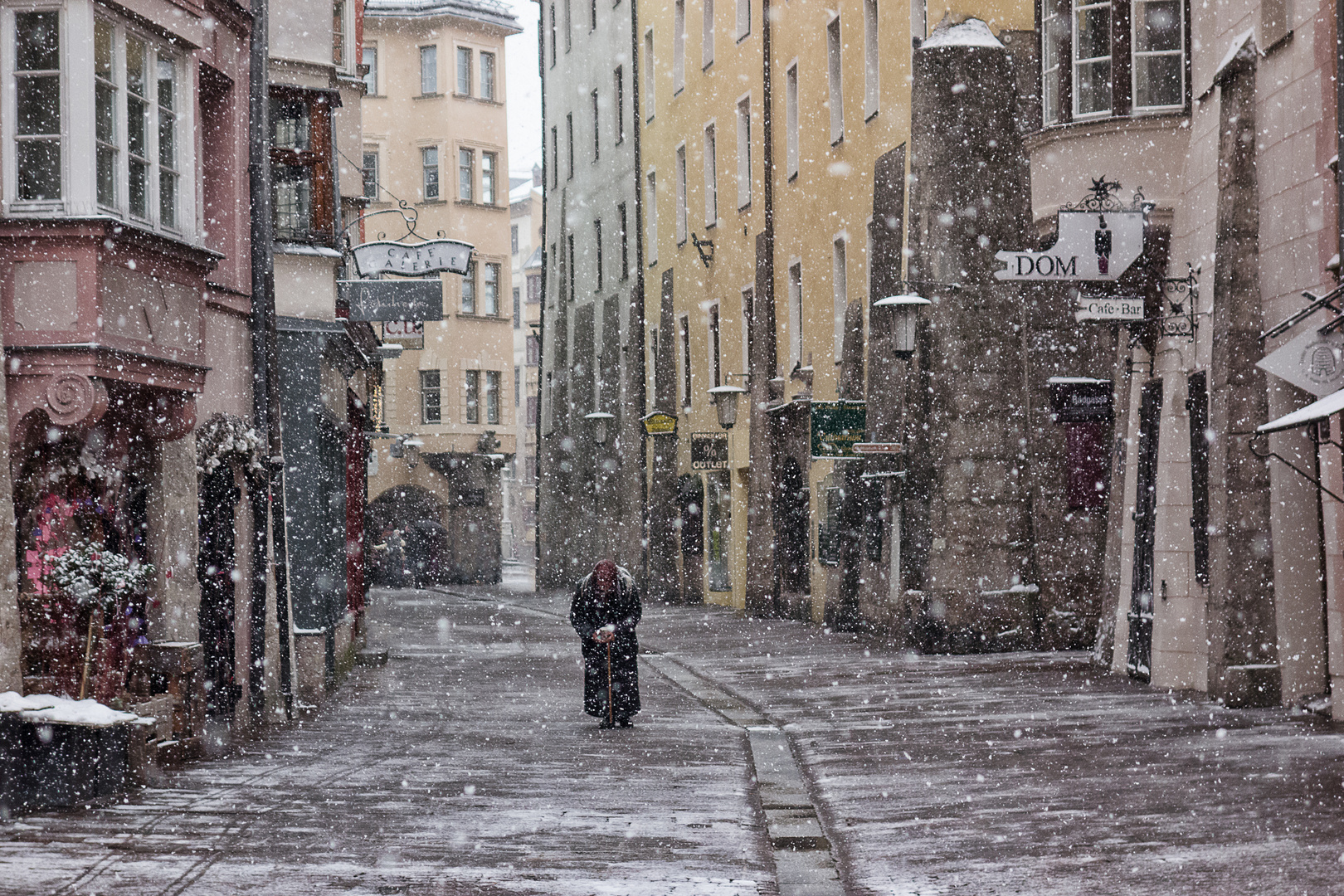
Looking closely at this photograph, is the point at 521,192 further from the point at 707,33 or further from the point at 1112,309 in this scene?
the point at 1112,309

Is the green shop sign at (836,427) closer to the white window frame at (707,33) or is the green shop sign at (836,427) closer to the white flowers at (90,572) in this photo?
the white flowers at (90,572)

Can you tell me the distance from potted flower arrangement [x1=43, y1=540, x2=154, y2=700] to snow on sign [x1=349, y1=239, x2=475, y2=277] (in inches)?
344

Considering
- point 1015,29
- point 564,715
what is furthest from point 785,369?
point 564,715

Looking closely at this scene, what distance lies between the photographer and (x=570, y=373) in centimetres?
4875

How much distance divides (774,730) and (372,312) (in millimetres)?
7941

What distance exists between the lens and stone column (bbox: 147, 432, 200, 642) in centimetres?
1433

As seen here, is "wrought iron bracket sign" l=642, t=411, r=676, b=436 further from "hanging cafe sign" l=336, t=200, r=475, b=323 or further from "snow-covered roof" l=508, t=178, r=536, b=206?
"snow-covered roof" l=508, t=178, r=536, b=206

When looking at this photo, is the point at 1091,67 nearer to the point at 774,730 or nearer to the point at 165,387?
the point at 774,730

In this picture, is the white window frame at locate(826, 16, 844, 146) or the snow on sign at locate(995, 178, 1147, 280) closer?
the snow on sign at locate(995, 178, 1147, 280)

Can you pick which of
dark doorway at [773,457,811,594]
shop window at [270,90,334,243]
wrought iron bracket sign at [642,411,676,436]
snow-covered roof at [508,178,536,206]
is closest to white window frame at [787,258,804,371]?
dark doorway at [773,457,811,594]

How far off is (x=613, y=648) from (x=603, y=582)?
78cm

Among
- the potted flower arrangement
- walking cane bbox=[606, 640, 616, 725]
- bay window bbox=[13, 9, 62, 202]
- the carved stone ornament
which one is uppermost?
bay window bbox=[13, 9, 62, 202]

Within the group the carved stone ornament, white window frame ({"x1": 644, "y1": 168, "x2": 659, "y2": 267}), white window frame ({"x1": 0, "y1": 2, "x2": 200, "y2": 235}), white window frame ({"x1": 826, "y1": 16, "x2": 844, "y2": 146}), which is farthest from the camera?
white window frame ({"x1": 644, "y1": 168, "x2": 659, "y2": 267})

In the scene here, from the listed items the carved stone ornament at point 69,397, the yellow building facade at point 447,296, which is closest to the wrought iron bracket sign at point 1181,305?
the carved stone ornament at point 69,397
